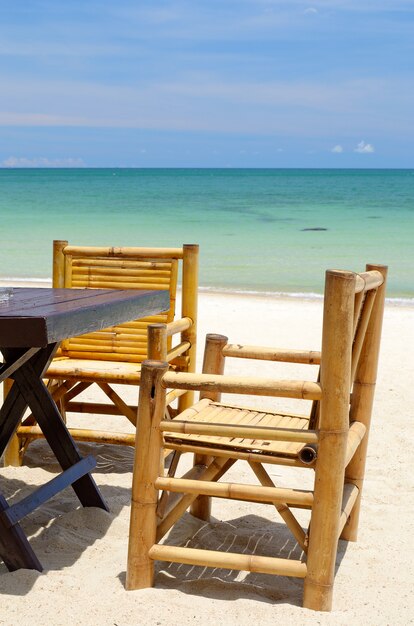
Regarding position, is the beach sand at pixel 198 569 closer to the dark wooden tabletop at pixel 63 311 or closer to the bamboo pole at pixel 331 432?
the bamboo pole at pixel 331 432

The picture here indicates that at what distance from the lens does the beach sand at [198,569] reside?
2.53m

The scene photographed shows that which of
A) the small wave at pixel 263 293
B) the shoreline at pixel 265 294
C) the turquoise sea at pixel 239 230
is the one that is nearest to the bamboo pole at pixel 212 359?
the shoreline at pixel 265 294

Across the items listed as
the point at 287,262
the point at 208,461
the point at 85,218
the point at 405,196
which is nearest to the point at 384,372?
the point at 208,461

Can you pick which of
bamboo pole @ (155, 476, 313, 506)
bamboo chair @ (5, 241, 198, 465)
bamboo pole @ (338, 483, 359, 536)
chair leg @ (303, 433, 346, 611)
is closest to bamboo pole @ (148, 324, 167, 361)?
bamboo pole @ (155, 476, 313, 506)

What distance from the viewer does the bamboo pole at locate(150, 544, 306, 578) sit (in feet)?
8.36

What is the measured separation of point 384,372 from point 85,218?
27.1 meters

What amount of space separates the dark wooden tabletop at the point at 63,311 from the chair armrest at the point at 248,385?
0.36m

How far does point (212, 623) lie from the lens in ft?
8.08

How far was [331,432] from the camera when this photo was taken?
2500mm

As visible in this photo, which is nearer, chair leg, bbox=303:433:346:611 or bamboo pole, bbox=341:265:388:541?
chair leg, bbox=303:433:346:611

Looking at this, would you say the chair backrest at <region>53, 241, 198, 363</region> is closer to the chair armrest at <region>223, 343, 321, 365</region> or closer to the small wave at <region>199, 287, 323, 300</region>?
the chair armrest at <region>223, 343, 321, 365</region>

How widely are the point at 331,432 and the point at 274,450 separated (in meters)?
0.19

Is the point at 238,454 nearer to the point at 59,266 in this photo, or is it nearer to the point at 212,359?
the point at 212,359

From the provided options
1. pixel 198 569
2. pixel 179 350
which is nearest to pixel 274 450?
pixel 198 569
